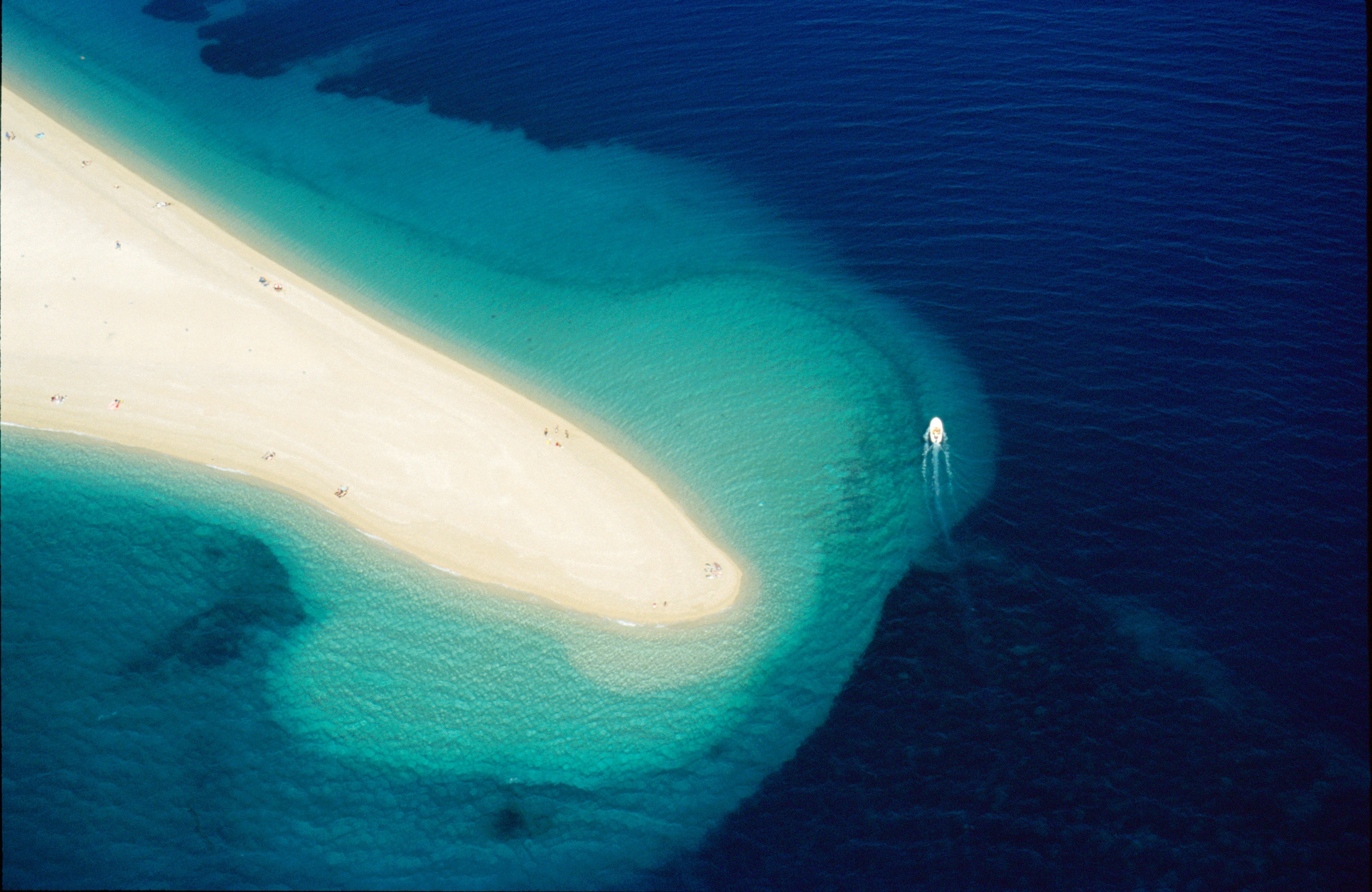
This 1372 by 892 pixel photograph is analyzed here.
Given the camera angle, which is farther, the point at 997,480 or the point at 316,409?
the point at 316,409

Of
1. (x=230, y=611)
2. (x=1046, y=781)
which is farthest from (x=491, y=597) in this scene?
(x=1046, y=781)

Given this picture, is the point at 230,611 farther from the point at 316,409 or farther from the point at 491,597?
the point at 316,409

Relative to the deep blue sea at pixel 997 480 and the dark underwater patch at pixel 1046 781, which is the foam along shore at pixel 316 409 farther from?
the dark underwater patch at pixel 1046 781

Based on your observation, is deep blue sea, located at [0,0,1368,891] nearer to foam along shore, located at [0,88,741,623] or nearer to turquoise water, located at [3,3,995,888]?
turquoise water, located at [3,3,995,888]

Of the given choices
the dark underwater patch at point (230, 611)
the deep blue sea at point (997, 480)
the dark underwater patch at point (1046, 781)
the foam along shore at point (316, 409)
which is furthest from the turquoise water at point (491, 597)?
the dark underwater patch at point (1046, 781)

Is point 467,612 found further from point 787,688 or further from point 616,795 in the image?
point 787,688

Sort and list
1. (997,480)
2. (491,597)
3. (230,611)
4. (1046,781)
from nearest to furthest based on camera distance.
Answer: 1. (1046,781)
2. (230,611)
3. (491,597)
4. (997,480)

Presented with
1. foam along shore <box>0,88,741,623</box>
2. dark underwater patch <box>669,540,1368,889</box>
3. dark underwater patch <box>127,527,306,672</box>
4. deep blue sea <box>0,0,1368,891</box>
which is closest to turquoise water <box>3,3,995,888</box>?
dark underwater patch <box>127,527,306,672</box>
